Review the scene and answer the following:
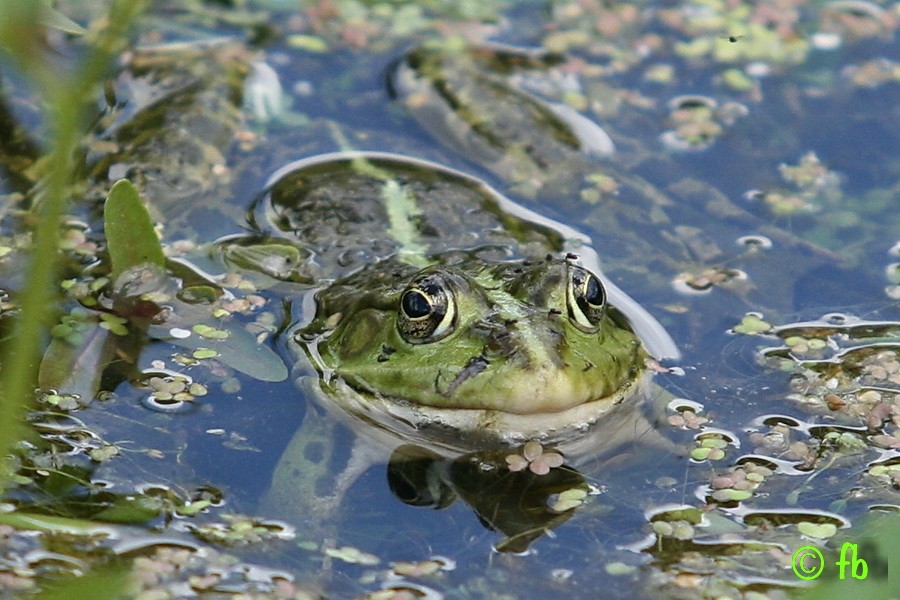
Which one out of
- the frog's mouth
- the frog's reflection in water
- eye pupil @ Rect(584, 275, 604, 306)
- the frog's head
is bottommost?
the frog's reflection in water

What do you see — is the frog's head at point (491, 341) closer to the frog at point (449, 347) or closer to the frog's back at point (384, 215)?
the frog at point (449, 347)

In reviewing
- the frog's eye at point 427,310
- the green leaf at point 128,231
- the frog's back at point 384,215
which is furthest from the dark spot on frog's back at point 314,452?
the green leaf at point 128,231

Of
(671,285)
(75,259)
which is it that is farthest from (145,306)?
(671,285)

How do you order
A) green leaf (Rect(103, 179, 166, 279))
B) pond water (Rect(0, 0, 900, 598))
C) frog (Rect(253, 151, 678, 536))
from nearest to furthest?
pond water (Rect(0, 0, 900, 598)) → frog (Rect(253, 151, 678, 536)) → green leaf (Rect(103, 179, 166, 279))

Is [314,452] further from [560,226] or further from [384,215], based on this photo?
[560,226]

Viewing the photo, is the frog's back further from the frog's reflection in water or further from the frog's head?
the frog's reflection in water

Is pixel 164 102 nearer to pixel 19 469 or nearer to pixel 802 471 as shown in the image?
pixel 19 469

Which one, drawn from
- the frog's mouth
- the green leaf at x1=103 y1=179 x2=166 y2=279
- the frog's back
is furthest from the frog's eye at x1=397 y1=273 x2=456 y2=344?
the green leaf at x1=103 y1=179 x2=166 y2=279

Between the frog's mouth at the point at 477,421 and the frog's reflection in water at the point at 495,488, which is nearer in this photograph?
the frog's reflection in water at the point at 495,488
